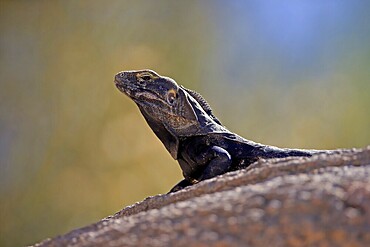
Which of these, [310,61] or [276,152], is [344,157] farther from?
[310,61]

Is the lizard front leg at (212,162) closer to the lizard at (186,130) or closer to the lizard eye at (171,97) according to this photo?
the lizard at (186,130)

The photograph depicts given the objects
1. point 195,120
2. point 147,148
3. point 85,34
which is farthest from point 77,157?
point 195,120

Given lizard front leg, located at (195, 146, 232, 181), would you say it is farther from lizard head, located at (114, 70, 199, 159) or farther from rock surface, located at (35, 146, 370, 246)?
rock surface, located at (35, 146, 370, 246)

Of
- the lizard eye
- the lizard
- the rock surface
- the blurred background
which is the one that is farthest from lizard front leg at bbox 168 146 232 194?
the blurred background

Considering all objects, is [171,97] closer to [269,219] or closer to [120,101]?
[269,219]

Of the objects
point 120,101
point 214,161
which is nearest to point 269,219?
point 214,161

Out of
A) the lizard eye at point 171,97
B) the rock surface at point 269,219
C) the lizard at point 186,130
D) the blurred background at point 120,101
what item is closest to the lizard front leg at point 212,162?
the lizard at point 186,130
